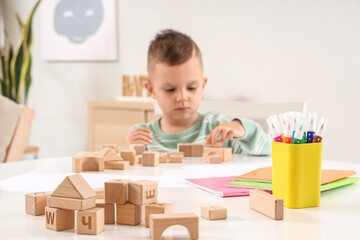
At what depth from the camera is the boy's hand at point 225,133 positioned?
1418 millimetres

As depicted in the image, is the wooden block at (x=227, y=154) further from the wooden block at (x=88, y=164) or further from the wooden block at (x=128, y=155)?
the wooden block at (x=88, y=164)

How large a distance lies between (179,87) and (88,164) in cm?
62

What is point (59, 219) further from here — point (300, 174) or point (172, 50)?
point (172, 50)

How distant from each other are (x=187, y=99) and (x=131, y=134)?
26 cm

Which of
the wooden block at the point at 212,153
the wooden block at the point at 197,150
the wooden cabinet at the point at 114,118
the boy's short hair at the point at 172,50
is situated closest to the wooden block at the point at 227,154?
the wooden block at the point at 212,153

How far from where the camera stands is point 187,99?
68.2 inches

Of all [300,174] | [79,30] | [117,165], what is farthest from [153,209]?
[79,30]

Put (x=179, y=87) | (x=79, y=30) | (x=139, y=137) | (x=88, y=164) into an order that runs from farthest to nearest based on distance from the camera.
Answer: (x=79, y=30) < (x=179, y=87) < (x=139, y=137) < (x=88, y=164)

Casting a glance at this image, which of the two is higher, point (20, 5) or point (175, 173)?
point (20, 5)

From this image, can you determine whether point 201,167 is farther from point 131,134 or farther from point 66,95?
point 66,95

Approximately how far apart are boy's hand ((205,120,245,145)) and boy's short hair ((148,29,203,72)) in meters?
0.36

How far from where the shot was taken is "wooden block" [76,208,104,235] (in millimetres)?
672

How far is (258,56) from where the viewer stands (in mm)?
3055

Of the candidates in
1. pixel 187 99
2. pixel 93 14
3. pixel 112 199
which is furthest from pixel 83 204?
pixel 93 14
